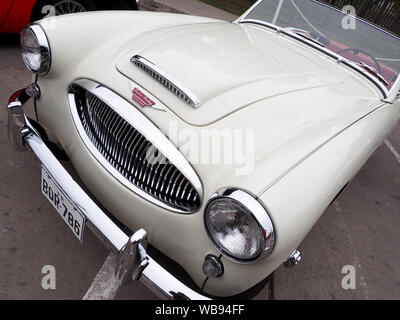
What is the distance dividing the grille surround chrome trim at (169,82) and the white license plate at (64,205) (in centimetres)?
73

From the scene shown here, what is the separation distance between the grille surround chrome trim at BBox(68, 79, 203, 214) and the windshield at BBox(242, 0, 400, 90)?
1827 millimetres

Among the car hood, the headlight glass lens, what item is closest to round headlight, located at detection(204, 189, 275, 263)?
the headlight glass lens

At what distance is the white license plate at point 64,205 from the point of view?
5.25 ft

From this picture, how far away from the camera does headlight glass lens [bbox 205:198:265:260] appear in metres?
1.26

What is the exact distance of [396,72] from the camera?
2680mm

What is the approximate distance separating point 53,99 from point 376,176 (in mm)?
3376

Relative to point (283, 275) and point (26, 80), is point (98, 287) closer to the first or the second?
point (283, 275)

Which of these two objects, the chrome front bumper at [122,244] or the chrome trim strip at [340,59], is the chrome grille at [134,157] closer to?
the chrome front bumper at [122,244]

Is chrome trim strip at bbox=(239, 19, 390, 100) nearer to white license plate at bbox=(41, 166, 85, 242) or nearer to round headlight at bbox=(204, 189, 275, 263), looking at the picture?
round headlight at bbox=(204, 189, 275, 263)

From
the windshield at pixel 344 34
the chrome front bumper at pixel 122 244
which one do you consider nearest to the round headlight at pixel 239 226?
the chrome front bumper at pixel 122 244

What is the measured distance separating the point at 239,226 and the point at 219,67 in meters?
1.02

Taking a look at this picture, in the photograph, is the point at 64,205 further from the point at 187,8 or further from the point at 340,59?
the point at 187,8
